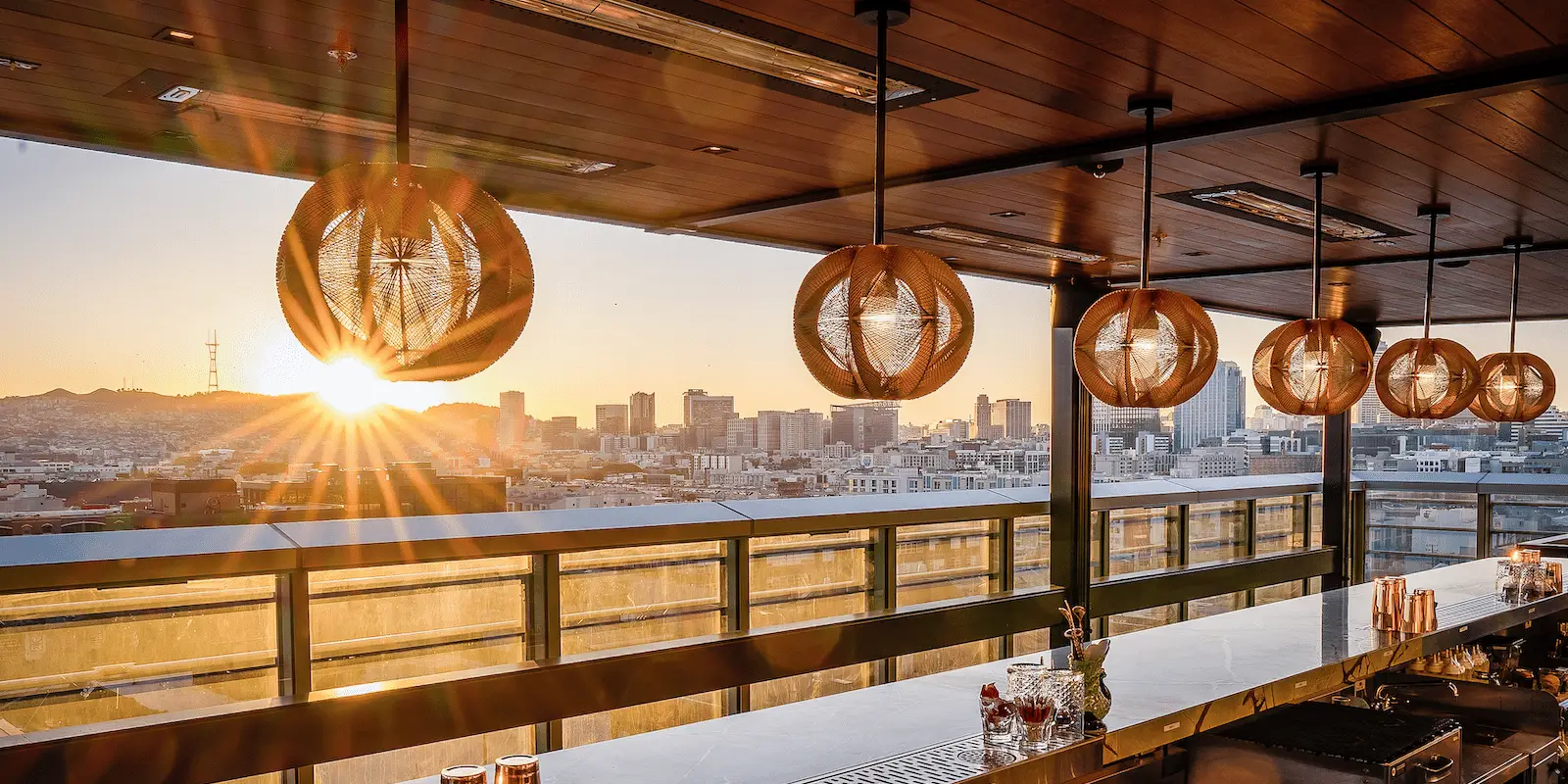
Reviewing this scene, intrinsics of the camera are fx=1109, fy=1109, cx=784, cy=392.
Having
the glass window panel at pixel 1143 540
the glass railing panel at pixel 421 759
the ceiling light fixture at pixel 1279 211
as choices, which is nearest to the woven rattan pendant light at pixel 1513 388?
the ceiling light fixture at pixel 1279 211

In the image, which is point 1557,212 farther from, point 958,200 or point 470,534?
point 470,534

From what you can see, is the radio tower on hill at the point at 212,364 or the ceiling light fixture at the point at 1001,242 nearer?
the radio tower on hill at the point at 212,364

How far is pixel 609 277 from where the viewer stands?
17.2ft

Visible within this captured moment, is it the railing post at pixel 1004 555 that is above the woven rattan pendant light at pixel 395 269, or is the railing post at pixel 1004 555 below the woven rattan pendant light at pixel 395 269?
below

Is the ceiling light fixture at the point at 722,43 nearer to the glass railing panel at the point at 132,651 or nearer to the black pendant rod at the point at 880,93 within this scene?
the black pendant rod at the point at 880,93

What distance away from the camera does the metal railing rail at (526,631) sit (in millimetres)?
3355

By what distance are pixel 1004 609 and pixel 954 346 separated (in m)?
4.27

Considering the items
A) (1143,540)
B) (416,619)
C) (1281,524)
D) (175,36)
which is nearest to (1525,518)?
(1281,524)

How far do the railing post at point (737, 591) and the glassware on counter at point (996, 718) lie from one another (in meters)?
2.88

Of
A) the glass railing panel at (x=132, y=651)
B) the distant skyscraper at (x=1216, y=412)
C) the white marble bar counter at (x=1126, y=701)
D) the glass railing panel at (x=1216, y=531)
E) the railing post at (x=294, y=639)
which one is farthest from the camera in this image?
the distant skyscraper at (x=1216, y=412)

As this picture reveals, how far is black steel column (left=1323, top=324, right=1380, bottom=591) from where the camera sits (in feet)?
27.8

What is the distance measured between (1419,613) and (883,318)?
252 cm

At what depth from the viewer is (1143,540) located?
7.37 meters

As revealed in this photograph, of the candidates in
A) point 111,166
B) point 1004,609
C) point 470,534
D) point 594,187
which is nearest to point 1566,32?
point 594,187
